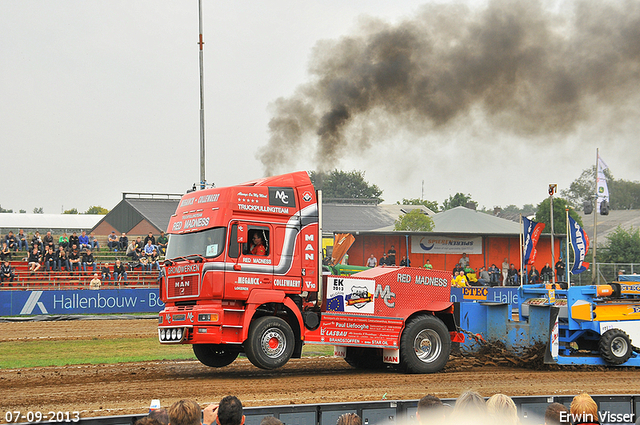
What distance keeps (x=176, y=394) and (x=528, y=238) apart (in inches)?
530

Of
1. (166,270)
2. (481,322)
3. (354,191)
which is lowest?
(481,322)

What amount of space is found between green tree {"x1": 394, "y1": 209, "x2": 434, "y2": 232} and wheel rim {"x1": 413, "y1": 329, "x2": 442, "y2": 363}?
34.2 meters

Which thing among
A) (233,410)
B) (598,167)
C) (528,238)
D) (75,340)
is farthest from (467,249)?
(233,410)

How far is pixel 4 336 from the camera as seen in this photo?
746 inches

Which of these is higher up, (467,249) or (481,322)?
(467,249)

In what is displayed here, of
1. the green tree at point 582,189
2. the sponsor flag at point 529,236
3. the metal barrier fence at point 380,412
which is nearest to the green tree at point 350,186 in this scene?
the green tree at point 582,189

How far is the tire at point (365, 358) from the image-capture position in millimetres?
12906

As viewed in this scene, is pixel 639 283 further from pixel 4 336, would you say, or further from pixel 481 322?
pixel 4 336

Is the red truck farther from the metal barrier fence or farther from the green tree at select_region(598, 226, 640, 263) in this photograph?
the green tree at select_region(598, 226, 640, 263)

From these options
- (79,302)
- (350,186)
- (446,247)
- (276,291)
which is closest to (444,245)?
(446,247)

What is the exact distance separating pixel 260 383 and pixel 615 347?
685 cm

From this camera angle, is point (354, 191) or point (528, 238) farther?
point (354, 191)

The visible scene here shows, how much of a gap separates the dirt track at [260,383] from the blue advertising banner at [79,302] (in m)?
12.7

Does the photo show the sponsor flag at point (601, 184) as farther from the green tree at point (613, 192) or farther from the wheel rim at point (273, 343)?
the green tree at point (613, 192)
